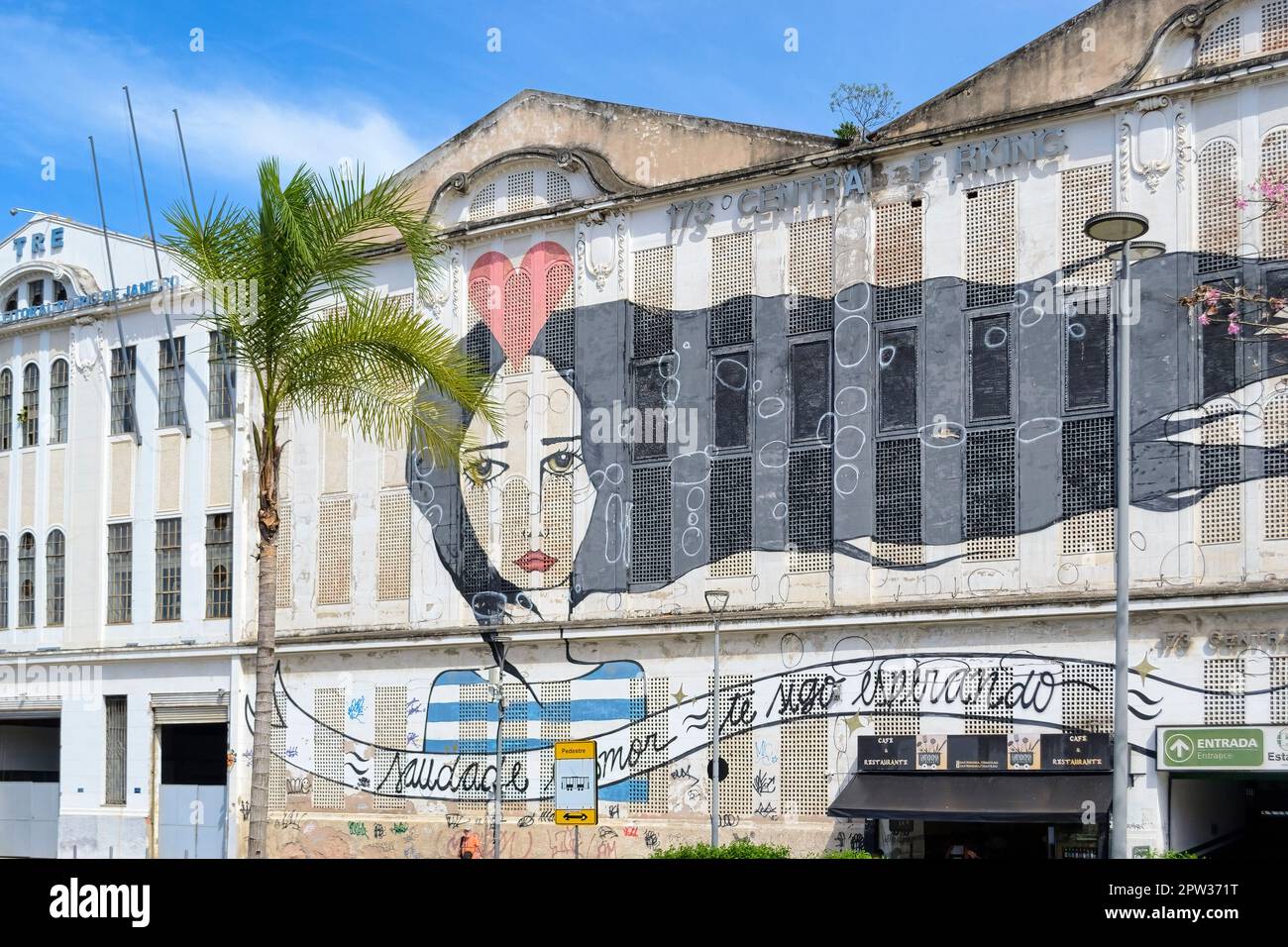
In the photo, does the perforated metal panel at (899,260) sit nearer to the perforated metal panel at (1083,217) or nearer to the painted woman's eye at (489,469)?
the perforated metal panel at (1083,217)

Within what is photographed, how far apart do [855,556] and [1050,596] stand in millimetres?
3711

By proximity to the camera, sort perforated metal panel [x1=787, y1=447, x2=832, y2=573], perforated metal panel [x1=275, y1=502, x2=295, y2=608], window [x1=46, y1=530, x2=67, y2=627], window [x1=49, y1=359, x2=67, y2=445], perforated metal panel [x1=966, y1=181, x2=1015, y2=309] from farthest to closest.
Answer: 1. window [x1=49, y1=359, x2=67, y2=445]
2. window [x1=46, y1=530, x2=67, y2=627]
3. perforated metal panel [x1=275, y1=502, x2=295, y2=608]
4. perforated metal panel [x1=787, y1=447, x2=832, y2=573]
5. perforated metal panel [x1=966, y1=181, x2=1015, y2=309]

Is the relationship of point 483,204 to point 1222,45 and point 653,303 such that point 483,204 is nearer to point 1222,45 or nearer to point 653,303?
point 653,303

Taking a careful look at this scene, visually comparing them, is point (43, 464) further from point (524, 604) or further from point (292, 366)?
point (292, 366)

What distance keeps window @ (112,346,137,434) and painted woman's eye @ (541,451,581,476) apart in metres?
13.2

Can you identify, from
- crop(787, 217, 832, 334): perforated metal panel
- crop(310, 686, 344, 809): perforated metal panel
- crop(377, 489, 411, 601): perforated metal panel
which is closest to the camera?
crop(787, 217, 832, 334): perforated metal panel

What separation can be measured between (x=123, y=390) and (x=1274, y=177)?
27.7m

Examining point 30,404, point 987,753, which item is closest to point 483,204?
point 30,404

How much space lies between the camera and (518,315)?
105 feet

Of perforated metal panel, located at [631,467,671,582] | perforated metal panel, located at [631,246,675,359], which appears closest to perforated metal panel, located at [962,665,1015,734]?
perforated metal panel, located at [631,467,671,582]

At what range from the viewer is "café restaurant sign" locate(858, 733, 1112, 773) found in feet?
79.2

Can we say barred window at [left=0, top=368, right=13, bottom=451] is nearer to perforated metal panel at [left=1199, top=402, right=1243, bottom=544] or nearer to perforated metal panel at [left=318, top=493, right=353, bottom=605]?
perforated metal panel at [left=318, top=493, right=353, bottom=605]

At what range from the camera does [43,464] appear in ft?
131

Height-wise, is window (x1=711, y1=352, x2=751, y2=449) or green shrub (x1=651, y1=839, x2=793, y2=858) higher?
window (x1=711, y1=352, x2=751, y2=449)
